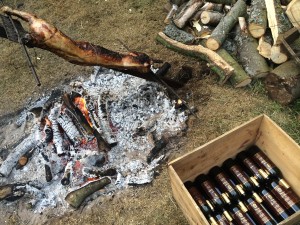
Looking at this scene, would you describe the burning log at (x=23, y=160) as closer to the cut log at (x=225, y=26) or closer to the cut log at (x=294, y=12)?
the cut log at (x=225, y=26)

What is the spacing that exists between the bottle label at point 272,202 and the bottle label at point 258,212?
117mm

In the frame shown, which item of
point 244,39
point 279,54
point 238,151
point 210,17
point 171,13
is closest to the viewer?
point 238,151

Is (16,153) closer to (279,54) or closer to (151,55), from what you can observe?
(151,55)

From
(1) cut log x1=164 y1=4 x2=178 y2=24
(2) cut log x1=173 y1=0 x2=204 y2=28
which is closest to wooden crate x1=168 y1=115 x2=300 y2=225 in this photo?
(2) cut log x1=173 y1=0 x2=204 y2=28

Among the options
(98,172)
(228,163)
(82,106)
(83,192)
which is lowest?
(228,163)

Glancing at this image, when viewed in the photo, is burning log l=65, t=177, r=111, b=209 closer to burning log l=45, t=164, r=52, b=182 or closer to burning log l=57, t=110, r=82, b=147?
burning log l=45, t=164, r=52, b=182

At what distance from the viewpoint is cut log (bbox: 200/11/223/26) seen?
5.62m

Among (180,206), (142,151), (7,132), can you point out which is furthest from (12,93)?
(180,206)

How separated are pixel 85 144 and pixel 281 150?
257 cm

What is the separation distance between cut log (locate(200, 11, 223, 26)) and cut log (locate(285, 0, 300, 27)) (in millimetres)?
1289

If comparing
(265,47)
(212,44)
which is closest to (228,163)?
(265,47)

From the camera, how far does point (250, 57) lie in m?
5.18

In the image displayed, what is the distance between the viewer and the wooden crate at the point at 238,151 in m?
3.50

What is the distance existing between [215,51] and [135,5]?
241 cm
